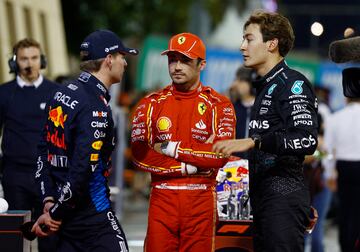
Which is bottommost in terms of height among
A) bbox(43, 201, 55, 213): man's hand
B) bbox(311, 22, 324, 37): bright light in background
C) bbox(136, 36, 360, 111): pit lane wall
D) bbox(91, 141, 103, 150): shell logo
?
bbox(43, 201, 55, 213): man's hand

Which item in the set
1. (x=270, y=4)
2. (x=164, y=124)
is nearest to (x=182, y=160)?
(x=164, y=124)

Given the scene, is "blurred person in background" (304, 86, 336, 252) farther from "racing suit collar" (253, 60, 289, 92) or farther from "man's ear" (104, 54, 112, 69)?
"man's ear" (104, 54, 112, 69)

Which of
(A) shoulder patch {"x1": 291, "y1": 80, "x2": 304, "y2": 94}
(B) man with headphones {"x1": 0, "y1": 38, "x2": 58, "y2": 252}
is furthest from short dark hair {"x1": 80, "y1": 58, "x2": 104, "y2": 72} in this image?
(B) man with headphones {"x1": 0, "y1": 38, "x2": 58, "y2": 252}

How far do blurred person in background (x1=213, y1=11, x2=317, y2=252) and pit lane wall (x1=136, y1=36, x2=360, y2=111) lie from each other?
1382 centimetres

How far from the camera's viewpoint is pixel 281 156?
7676 millimetres

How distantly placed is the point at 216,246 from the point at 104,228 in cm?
163

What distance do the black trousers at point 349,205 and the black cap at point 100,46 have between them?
5736 millimetres

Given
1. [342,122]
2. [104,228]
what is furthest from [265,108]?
[342,122]

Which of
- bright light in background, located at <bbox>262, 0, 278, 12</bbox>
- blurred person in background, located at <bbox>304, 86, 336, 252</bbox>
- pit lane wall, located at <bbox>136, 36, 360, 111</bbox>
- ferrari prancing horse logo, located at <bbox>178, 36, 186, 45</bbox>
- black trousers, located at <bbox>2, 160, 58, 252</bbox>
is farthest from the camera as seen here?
bright light in background, located at <bbox>262, 0, 278, 12</bbox>

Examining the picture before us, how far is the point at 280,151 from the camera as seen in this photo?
7.41 meters

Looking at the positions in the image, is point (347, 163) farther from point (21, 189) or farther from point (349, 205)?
point (21, 189)

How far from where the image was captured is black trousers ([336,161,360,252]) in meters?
12.9

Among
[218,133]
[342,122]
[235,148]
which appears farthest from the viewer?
[342,122]

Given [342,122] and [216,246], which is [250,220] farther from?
[342,122]
